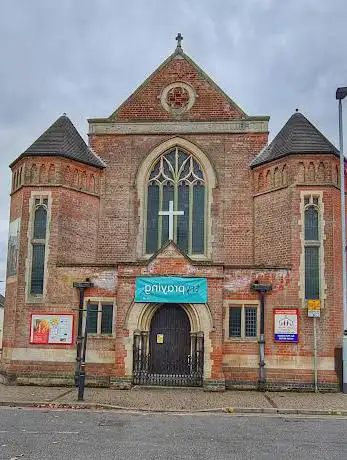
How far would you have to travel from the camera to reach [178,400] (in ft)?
56.0

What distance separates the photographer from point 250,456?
371 inches

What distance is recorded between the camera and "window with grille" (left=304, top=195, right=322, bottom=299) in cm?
2130

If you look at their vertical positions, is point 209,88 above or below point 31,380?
above

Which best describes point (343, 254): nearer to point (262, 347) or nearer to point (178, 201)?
point (262, 347)

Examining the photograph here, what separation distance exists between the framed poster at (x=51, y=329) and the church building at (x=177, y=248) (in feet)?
0.14

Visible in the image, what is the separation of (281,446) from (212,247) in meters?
13.8

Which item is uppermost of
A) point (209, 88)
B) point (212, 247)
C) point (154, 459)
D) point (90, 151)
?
point (209, 88)

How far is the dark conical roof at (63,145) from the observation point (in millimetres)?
23188

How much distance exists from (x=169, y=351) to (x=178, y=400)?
14.6 ft

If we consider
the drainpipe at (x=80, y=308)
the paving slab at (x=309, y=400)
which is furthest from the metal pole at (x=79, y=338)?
the paving slab at (x=309, y=400)

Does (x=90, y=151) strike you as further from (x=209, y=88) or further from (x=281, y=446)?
(x=281, y=446)

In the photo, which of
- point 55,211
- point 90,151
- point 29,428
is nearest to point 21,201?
point 55,211

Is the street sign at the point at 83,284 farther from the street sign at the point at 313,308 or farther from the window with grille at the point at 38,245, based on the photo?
the street sign at the point at 313,308

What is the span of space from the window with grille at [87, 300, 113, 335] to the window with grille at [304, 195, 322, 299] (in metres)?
6.93
